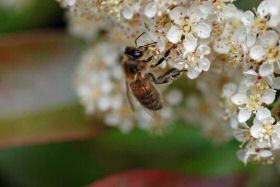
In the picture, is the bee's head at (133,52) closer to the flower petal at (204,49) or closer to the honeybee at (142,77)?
the honeybee at (142,77)

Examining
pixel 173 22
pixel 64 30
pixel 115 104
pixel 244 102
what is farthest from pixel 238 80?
pixel 64 30

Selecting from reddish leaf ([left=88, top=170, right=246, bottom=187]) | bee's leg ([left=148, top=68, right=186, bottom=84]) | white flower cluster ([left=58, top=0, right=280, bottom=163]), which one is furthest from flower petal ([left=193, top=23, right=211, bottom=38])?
reddish leaf ([left=88, top=170, right=246, bottom=187])

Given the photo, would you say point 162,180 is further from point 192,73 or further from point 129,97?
point 192,73

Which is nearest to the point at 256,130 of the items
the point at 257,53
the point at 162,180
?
the point at 257,53

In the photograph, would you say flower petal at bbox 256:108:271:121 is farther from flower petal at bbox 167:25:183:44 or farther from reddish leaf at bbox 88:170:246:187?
reddish leaf at bbox 88:170:246:187

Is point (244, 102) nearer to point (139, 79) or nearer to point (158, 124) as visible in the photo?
point (139, 79)
